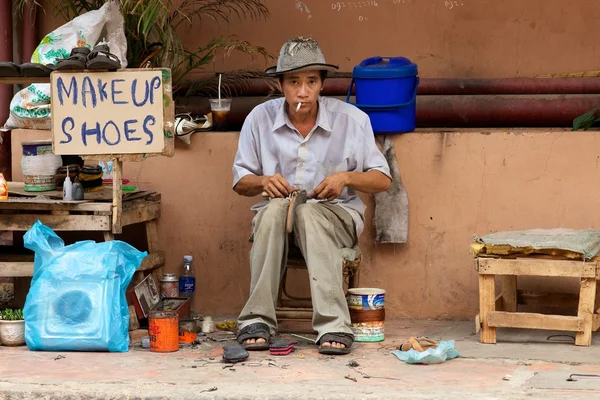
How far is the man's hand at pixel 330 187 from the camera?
5609 millimetres

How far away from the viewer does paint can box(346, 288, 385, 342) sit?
5.70 metres

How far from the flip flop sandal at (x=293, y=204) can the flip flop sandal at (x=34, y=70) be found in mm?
1457

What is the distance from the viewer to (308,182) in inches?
232

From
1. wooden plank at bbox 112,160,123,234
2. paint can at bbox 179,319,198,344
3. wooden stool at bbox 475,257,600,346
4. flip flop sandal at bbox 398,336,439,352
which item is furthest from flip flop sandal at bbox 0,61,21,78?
wooden stool at bbox 475,257,600,346

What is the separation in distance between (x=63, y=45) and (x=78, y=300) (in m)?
1.72

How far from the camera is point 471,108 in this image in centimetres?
693

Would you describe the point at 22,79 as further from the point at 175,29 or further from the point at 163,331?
the point at 175,29

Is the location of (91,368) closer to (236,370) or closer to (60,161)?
(236,370)

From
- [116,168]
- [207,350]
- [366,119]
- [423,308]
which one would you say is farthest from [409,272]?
[116,168]

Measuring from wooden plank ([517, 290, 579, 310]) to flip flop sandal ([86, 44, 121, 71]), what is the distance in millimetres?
2568

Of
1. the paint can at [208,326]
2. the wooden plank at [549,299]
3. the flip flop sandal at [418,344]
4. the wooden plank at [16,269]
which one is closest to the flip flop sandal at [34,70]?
the wooden plank at [16,269]

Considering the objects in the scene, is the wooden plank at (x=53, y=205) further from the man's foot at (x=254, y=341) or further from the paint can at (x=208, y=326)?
the man's foot at (x=254, y=341)

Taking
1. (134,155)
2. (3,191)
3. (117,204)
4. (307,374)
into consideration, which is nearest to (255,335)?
(307,374)

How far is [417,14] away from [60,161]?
103 inches
